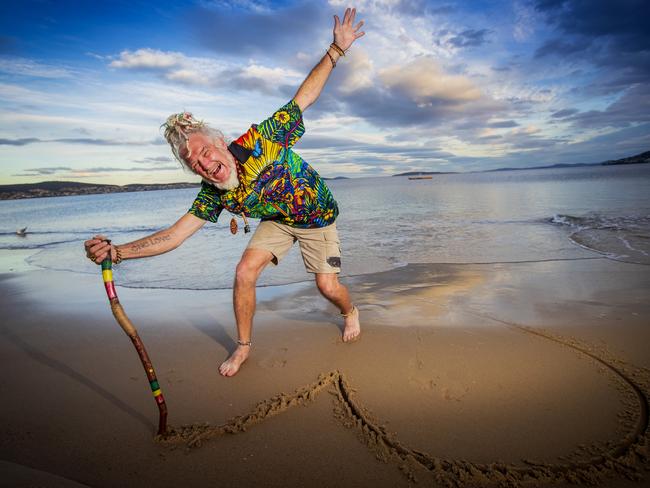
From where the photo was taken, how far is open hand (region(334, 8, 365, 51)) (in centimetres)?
344

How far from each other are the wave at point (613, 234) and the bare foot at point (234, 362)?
6.71 meters

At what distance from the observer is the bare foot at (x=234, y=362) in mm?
3268

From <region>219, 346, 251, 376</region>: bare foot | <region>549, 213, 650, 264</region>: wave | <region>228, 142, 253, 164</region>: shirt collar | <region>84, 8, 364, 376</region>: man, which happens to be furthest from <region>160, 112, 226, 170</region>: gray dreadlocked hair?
<region>549, 213, 650, 264</region>: wave

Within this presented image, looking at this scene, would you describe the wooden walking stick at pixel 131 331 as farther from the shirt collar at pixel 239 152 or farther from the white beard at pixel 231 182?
the shirt collar at pixel 239 152

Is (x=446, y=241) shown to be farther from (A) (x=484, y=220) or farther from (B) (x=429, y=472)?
(B) (x=429, y=472)

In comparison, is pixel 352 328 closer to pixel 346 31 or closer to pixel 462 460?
pixel 462 460

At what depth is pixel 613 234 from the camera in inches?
367

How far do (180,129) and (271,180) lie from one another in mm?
796

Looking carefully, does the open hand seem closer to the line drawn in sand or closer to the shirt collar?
the shirt collar

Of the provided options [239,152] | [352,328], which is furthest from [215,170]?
[352,328]

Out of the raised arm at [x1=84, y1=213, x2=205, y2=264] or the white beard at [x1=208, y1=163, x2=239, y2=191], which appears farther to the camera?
the white beard at [x1=208, y1=163, x2=239, y2=191]

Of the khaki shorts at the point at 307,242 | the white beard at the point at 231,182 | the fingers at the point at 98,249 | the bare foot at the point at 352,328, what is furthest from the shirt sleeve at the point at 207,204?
the bare foot at the point at 352,328

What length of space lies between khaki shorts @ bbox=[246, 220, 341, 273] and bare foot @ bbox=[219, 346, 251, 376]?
91 cm

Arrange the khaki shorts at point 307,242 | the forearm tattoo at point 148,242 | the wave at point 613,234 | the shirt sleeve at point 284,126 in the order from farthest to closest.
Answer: the wave at point 613,234 → the khaki shorts at point 307,242 → the shirt sleeve at point 284,126 → the forearm tattoo at point 148,242
